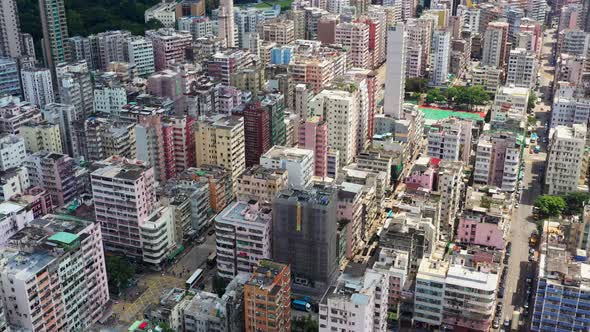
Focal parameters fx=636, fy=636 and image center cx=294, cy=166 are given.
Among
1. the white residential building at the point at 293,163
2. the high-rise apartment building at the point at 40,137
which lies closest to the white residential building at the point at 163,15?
the high-rise apartment building at the point at 40,137

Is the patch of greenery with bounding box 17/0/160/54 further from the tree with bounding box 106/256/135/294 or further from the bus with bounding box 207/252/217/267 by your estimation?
the tree with bounding box 106/256/135/294

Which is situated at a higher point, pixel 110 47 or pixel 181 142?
pixel 110 47

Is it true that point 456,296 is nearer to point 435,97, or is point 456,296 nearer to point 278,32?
point 435,97

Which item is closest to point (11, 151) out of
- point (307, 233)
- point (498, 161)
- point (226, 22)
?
point (307, 233)

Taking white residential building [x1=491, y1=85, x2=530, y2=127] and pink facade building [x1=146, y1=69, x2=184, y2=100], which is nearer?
white residential building [x1=491, y1=85, x2=530, y2=127]

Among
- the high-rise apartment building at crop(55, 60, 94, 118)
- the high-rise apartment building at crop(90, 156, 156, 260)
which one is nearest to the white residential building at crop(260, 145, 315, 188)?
the high-rise apartment building at crop(90, 156, 156, 260)

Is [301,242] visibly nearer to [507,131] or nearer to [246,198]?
[246,198]

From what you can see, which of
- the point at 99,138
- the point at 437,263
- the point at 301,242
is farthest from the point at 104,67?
the point at 437,263
